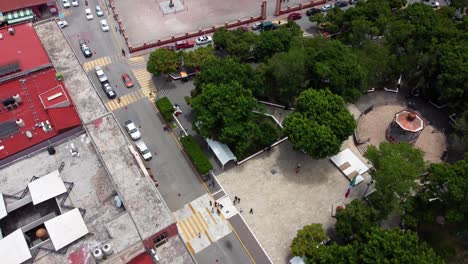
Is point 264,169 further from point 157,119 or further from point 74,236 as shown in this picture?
point 74,236

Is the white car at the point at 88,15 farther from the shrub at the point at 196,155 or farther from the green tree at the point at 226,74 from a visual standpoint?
the shrub at the point at 196,155

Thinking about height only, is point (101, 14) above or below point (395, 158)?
above

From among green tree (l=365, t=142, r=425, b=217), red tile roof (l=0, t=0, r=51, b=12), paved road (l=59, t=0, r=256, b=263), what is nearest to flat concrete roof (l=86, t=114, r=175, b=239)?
paved road (l=59, t=0, r=256, b=263)

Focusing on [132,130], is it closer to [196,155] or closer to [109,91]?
[109,91]

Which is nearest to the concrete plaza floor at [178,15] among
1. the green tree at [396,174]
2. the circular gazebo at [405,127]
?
the circular gazebo at [405,127]

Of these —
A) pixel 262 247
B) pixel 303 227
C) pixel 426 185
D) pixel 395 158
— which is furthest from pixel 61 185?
pixel 426 185
